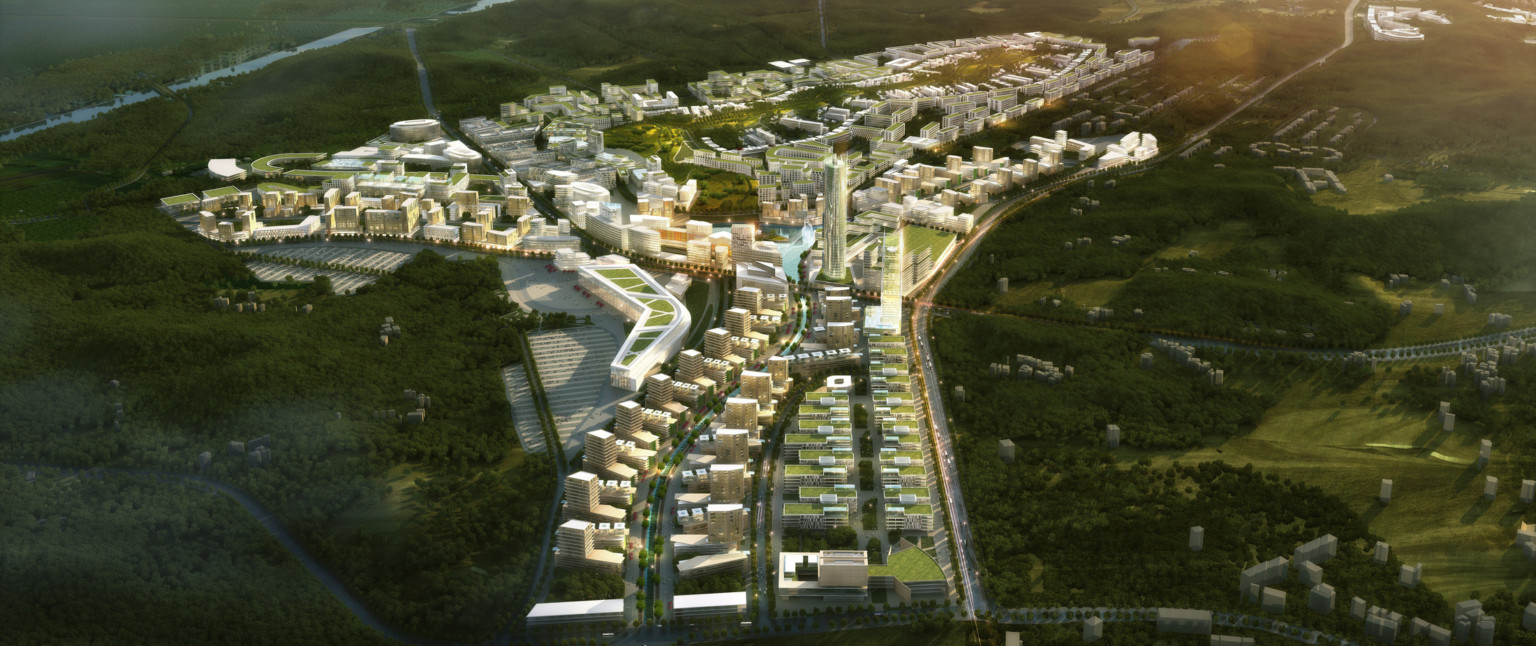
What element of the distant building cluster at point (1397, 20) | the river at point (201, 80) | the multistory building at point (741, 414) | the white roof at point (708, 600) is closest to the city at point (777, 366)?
the white roof at point (708, 600)

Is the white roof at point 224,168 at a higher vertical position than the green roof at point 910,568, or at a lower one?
higher

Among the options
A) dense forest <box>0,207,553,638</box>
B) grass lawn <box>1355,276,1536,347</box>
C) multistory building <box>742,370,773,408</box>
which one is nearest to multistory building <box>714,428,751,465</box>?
multistory building <box>742,370,773,408</box>

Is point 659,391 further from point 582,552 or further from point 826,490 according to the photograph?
point 582,552

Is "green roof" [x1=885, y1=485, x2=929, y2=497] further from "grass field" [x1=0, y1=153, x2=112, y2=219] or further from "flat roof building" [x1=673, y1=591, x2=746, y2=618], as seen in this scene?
"grass field" [x1=0, y1=153, x2=112, y2=219]

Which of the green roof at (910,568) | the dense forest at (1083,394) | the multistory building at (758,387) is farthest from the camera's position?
the multistory building at (758,387)

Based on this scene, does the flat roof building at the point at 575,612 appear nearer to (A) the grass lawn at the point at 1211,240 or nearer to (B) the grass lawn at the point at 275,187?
(A) the grass lawn at the point at 1211,240
